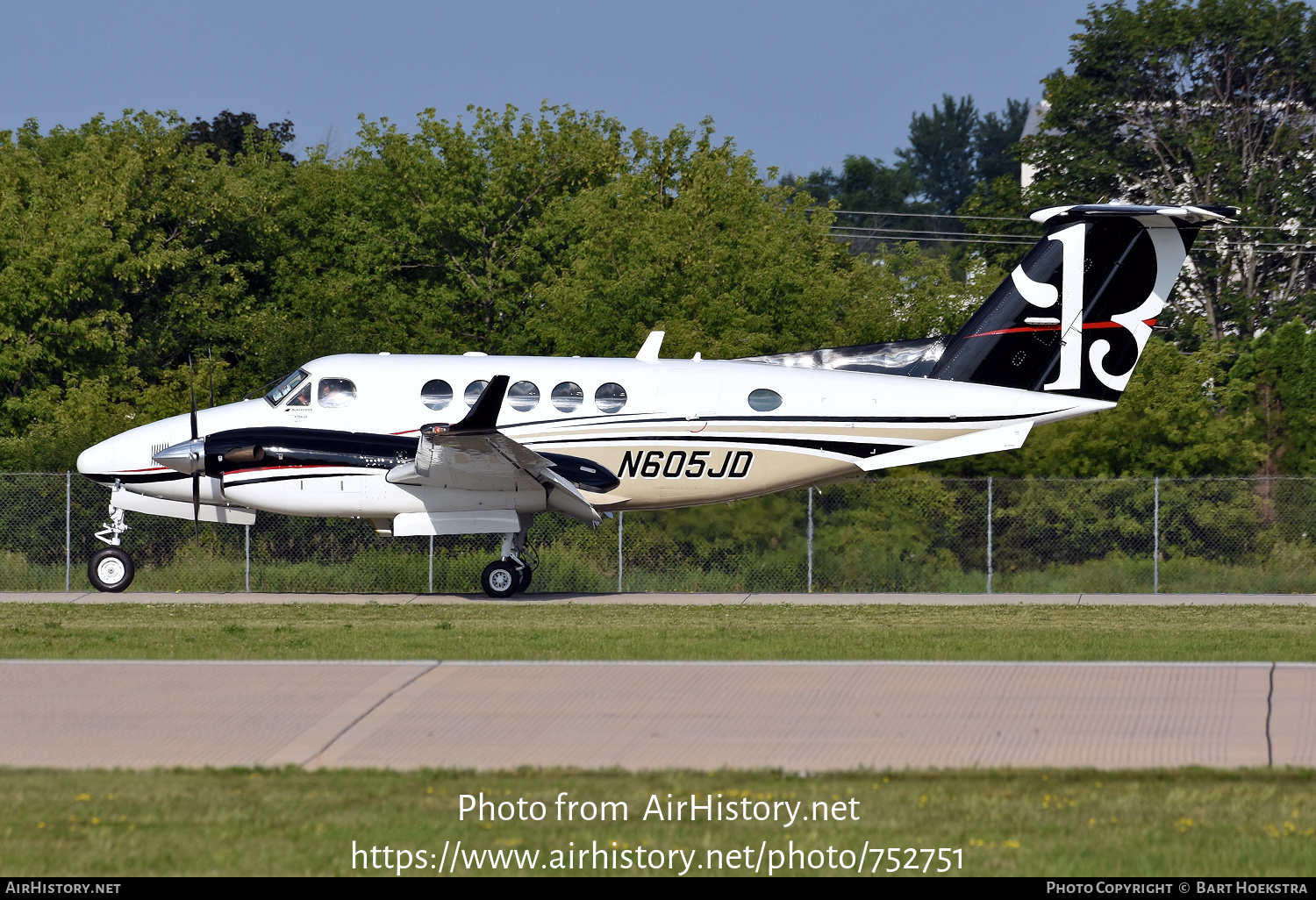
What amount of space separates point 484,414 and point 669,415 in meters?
3.52


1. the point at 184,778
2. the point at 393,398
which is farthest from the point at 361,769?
the point at 393,398

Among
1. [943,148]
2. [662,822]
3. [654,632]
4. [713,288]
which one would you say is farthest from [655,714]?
[943,148]

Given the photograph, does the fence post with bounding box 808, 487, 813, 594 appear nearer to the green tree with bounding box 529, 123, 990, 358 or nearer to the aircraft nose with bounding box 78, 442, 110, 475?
the green tree with bounding box 529, 123, 990, 358

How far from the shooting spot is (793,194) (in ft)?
146

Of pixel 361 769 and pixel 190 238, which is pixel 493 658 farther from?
pixel 190 238

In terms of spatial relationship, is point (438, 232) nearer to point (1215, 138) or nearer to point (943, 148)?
point (1215, 138)

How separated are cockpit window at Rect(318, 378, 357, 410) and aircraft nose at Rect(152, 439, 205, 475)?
192 centimetres

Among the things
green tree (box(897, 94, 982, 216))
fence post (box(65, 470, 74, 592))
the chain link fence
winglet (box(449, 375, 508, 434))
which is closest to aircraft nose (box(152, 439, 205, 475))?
fence post (box(65, 470, 74, 592))

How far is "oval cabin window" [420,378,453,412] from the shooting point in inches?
867

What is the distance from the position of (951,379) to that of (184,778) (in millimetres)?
15362

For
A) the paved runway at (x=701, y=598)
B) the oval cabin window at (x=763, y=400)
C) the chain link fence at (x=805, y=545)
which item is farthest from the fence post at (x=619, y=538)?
the oval cabin window at (x=763, y=400)

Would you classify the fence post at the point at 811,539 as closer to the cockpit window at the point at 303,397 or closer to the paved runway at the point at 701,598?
the paved runway at the point at 701,598

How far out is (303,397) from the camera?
22.2 meters

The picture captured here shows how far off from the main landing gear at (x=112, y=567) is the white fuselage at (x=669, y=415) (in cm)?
95
